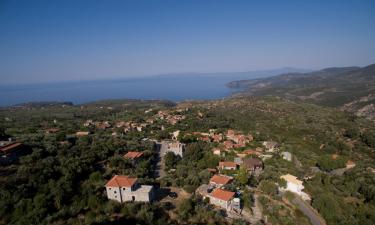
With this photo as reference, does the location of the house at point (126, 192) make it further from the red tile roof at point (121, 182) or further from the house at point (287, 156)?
the house at point (287, 156)

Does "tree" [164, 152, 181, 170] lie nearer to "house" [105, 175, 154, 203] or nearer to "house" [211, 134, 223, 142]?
"house" [105, 175, 154, 203]

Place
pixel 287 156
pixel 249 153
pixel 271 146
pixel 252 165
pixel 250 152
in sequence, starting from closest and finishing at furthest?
pixel 252 165
pixel 287 156
pixel 249 153
pixel 250 152
pixel 271 146

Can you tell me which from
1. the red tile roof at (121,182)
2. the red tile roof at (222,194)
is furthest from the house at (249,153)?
the red tile roof at (121,182)

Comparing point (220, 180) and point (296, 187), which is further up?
point (220, 180)

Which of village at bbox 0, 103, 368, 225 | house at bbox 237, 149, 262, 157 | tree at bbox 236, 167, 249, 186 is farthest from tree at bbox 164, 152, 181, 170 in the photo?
house at bbox 237, 149, 262, 157

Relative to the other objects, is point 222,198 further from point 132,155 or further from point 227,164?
point 132,155

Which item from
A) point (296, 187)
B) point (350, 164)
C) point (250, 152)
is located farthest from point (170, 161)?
point (350, 164)

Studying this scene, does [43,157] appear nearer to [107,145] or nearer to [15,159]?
[15,159]
